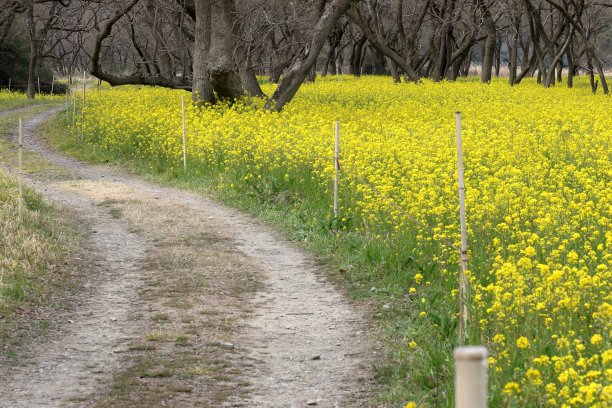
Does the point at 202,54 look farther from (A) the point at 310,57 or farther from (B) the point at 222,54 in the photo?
(A) the point at 310,57

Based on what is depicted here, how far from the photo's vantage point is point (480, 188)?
35.7 ft

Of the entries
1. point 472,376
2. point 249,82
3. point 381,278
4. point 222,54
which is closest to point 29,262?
point 381,278

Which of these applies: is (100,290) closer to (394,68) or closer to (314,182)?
(314,182)

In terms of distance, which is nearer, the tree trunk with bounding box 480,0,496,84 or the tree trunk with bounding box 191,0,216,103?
the tree trunk with bounding box 191,0,216,103

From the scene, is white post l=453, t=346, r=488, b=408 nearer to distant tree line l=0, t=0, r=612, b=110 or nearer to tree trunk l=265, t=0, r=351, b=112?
distant tree line l=0, t=0, r=612, b=110

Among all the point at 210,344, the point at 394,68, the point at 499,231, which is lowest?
the point at 210,344

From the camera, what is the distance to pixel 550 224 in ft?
28.2

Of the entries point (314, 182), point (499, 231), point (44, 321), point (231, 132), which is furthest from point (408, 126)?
point (44, 321)

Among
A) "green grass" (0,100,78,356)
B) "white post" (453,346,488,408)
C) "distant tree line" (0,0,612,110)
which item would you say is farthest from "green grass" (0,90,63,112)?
"white post" (453,346,488,408)

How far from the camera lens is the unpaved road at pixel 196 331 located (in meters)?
6.55

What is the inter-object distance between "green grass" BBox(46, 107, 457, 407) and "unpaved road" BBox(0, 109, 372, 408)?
20 cm

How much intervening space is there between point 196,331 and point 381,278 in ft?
7.02

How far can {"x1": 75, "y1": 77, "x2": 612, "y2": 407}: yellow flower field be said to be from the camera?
5785mm

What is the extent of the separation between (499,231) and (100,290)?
3836mm
